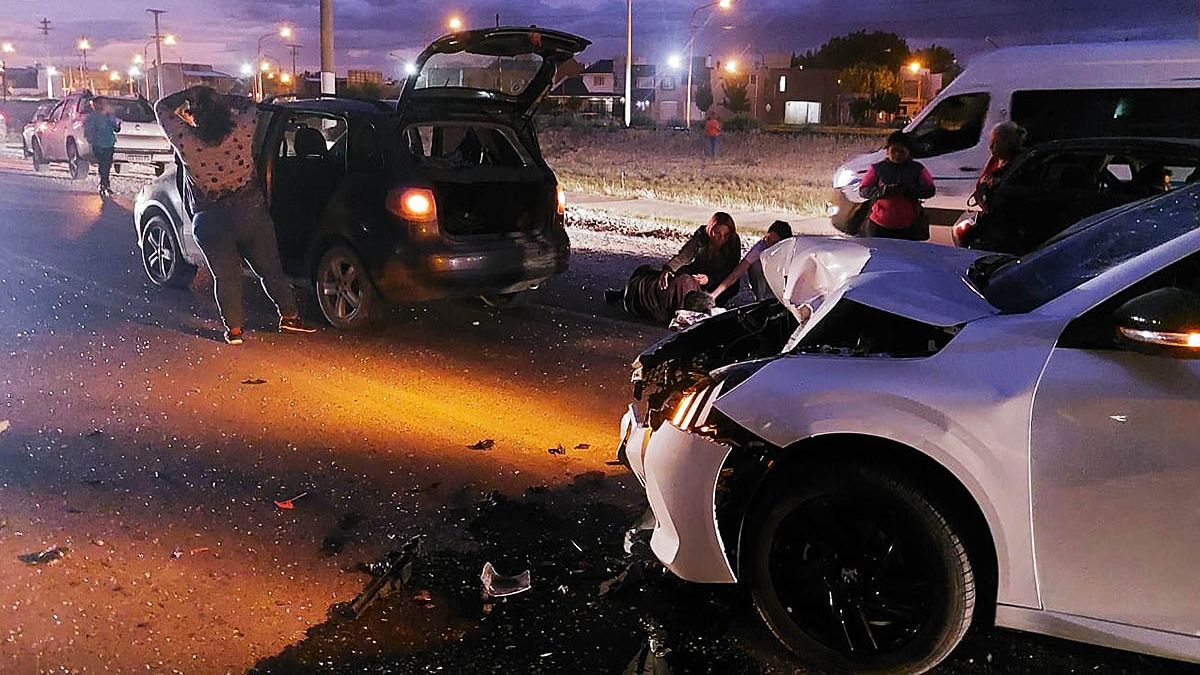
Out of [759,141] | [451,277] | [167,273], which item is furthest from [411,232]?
[759,141]

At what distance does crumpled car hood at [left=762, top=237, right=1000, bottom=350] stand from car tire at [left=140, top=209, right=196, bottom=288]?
625 cm

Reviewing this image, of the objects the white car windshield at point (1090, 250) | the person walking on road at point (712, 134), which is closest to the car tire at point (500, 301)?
the white car windshield at point (1090, 250)

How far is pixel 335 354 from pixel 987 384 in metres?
5.38

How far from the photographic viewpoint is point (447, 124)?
25.4 ft

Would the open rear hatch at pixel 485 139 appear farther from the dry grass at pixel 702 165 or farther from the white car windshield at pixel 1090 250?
the dry grass at pixel 702 165

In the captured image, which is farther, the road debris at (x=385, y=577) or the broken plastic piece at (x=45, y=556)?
the broken plastic piece at (x=45, y=556)

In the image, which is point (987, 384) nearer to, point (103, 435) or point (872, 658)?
point (872, 658)

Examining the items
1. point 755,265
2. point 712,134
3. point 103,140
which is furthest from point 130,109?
point 755,265

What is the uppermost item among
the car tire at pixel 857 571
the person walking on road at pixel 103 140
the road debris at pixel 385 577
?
the person walking on road at pixel 103 140

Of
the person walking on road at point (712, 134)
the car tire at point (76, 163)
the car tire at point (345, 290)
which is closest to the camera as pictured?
the car tire at point (345, 290)

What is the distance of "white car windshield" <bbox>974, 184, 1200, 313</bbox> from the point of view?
3.37 m

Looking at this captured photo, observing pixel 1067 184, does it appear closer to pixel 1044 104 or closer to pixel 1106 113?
pixel 1106 113

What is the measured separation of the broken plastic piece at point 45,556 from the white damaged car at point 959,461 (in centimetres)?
235

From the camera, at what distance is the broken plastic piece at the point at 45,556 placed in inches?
163
